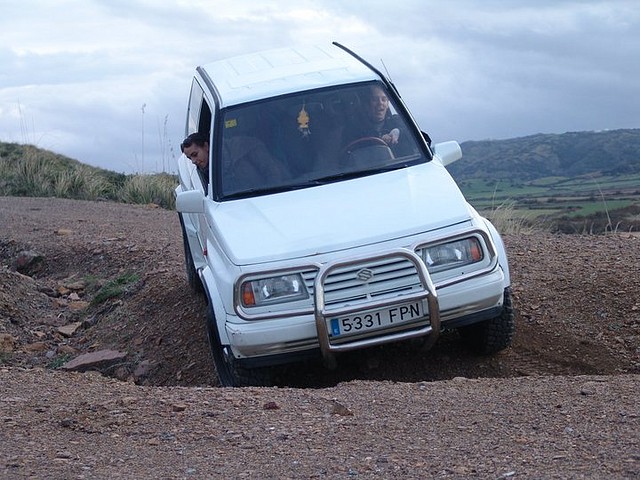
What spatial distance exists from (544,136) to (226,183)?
3205 cm

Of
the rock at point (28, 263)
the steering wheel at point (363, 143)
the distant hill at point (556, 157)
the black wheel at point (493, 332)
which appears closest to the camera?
the black wheel at point (493, 332)

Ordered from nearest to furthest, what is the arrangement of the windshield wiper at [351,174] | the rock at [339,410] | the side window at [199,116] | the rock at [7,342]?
the rock at [339,410] < the windshield wiper at [351,174] < the side window at [199,116] < the rock at [7,342]

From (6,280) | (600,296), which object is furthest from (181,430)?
(6,280)

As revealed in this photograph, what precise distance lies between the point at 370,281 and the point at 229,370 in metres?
1.10

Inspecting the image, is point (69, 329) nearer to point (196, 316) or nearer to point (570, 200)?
point (196, 316)

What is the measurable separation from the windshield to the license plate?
1190 millimetres

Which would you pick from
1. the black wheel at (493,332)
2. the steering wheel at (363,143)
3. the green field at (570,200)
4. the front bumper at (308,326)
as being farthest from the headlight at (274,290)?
the green field at (570,200)

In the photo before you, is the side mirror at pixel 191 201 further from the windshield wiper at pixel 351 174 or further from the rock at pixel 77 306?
the rock at pixel 77 306

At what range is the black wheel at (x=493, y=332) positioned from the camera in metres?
6.45

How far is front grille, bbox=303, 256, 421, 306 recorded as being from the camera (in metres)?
5.78

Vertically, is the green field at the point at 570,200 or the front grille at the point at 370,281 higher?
the front grille at the point at 370,281

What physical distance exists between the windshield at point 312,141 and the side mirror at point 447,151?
0.12m

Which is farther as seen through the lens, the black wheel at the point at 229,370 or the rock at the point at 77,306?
the rock at the point at 77,306

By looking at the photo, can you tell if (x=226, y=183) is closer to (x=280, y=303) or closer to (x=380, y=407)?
(x=280, y=303)
